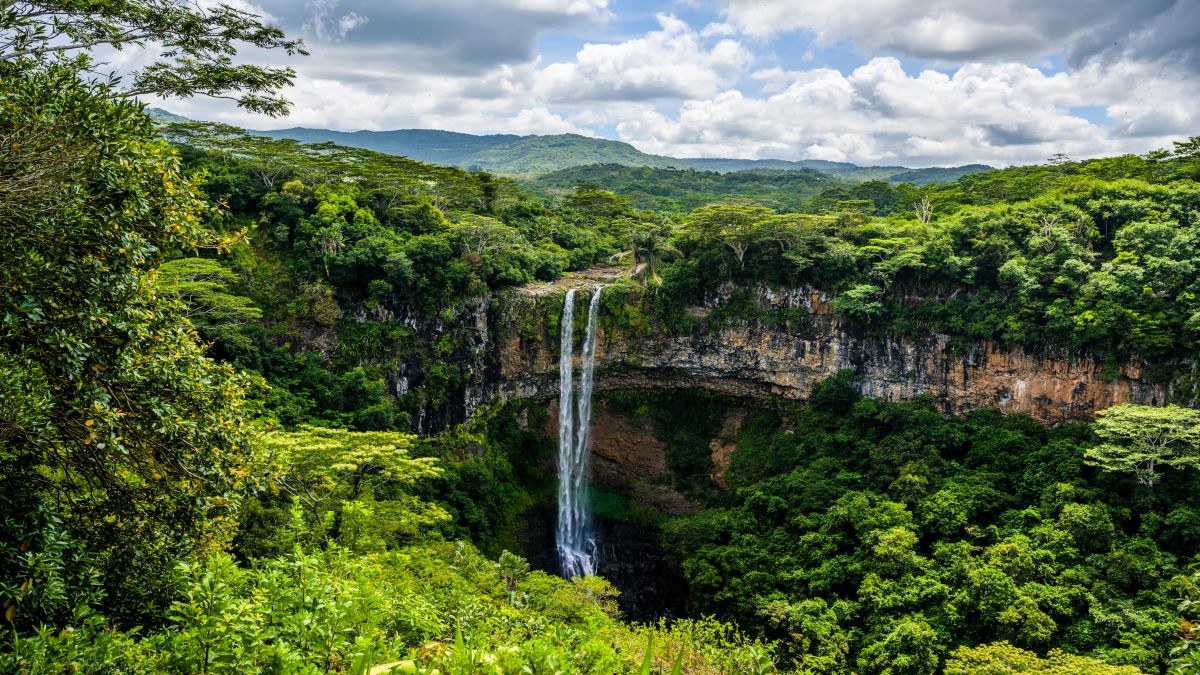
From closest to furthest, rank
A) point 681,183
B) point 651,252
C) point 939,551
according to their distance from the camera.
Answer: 1. point 939,551
2. point 651,252
3. point 681,183

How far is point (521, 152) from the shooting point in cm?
13612

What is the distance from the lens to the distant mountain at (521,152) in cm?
11794

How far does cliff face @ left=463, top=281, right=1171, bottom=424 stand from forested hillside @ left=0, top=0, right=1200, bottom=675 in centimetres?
37

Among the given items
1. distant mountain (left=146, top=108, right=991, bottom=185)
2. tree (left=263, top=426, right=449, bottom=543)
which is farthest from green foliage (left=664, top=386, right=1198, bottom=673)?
distant mountain (left=146, top=108, right=991, bottom=185)

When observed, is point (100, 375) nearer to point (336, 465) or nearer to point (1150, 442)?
point (336, 465)

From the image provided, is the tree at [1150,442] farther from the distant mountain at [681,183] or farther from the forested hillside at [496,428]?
the distant mountain at [681,183]

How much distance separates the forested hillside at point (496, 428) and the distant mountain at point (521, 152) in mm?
84550

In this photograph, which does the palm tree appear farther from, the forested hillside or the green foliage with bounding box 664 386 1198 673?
the green foliage with bounding box 664 386 1198 673

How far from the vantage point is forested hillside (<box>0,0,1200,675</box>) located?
4.19 m

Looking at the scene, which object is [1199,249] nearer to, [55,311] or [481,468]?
[481,468]

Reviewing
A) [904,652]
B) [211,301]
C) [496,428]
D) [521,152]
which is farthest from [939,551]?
[521,152]

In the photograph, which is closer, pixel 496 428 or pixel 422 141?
pixel 496 428

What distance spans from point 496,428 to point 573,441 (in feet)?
11.3

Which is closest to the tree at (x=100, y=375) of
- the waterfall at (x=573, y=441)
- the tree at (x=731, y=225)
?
the waterfall at (x=573, y=441)
